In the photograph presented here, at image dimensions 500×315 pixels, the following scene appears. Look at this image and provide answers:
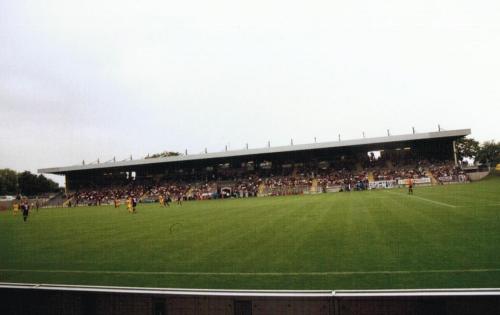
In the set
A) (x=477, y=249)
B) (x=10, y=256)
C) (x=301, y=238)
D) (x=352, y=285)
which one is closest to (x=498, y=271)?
(x=477, y=249)

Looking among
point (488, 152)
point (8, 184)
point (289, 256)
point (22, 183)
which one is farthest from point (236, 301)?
point (8, 184)

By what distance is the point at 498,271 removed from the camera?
7.00 m

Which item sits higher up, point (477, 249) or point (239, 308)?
A: point (239, 308)

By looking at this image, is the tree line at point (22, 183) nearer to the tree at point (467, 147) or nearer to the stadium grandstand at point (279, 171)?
the stadium grandstand at point (279, 171)

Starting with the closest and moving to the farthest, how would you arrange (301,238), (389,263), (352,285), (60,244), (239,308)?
1. (239,308)
2. (352,285)
3. (389,263)
4. (301,238)
5. (60,244)

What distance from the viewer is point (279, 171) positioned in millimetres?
60844

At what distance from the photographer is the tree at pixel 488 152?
259 feet

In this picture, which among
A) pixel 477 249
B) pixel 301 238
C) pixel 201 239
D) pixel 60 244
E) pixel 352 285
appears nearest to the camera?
pixel 352 285

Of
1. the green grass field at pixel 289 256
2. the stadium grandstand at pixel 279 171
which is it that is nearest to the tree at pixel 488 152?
the stadium grandstand at pixel 279 171

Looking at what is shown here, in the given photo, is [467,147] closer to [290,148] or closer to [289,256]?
[290,148]

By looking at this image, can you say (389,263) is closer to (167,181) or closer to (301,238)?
(301,238)

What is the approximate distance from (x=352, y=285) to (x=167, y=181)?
61830 mm

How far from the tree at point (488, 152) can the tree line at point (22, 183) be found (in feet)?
378

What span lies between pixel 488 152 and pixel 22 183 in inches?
4673
